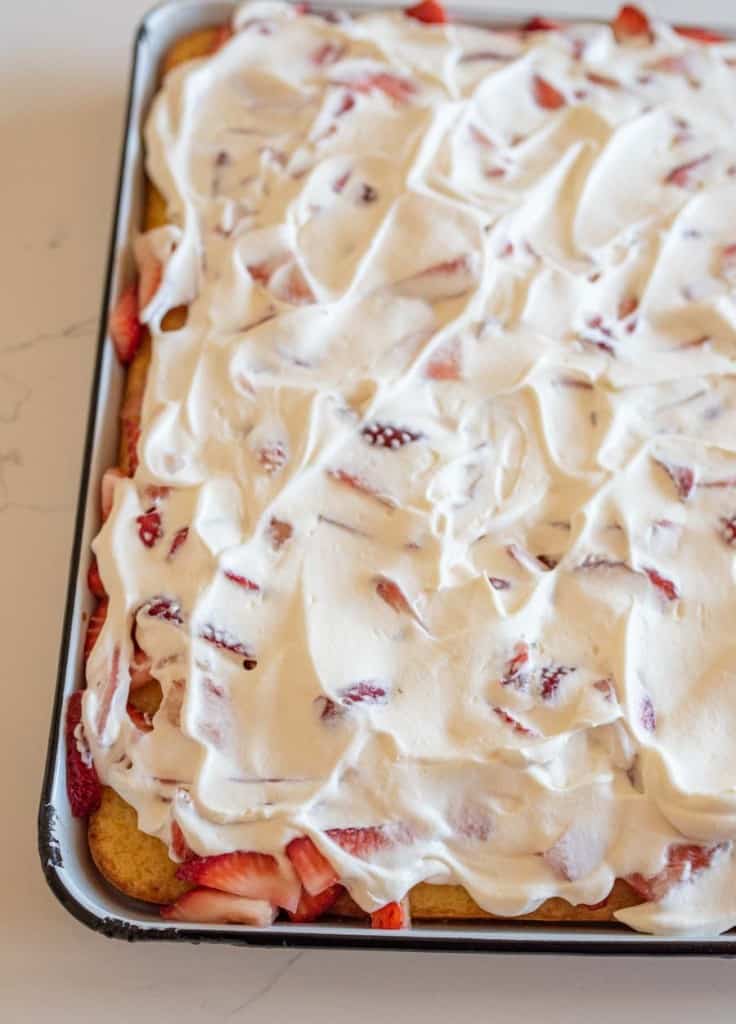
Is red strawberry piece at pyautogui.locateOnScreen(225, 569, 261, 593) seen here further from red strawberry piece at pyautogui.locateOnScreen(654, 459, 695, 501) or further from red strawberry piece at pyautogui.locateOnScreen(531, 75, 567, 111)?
red strawberry piece at pyautogui.locateOnScreen(531, 75, 567, 111)

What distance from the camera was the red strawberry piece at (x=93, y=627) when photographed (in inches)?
57.8

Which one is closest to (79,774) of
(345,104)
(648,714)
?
(648,714)

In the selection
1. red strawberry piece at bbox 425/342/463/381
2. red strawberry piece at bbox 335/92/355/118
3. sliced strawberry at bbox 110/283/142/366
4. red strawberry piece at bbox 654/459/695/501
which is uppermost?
red strawberry piece at bbox 335/92/355/118

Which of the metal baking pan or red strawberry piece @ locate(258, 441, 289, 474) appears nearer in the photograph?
the metal baking pan

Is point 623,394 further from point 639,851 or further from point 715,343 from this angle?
point 639,851

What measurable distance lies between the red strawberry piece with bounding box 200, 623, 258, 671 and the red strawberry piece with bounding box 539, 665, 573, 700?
34 centimetres

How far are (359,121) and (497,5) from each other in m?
0.66

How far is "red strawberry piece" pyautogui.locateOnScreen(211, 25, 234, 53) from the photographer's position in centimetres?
195

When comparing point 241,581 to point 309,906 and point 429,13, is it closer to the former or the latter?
point 309,906

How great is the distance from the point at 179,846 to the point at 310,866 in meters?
0.15

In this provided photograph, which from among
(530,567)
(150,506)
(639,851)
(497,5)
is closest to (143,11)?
(497,5)

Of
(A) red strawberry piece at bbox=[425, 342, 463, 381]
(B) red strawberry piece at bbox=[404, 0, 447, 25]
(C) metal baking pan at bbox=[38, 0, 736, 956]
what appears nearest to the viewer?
(C) metal baking pan at bbox=[38, 0, 736, 956]

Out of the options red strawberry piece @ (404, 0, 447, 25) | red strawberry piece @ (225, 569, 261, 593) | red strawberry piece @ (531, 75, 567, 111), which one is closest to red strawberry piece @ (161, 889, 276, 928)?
red strawberry piece @ (225, 569, 261, 593)

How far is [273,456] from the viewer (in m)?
1.54
